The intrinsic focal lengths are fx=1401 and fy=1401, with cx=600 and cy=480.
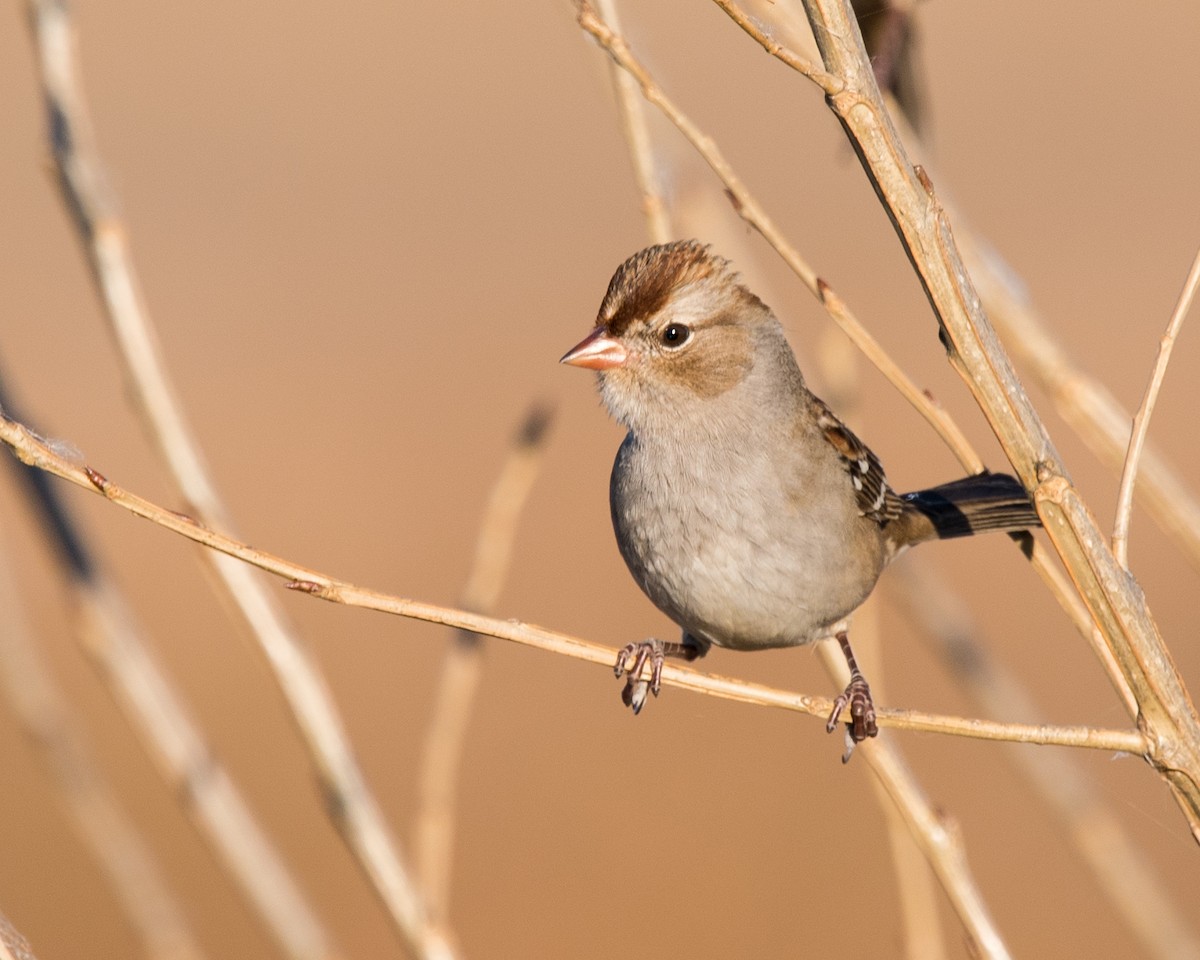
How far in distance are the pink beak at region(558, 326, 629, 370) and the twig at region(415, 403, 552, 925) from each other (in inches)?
15.0

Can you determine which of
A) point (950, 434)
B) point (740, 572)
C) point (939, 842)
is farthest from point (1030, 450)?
point (740, 572)

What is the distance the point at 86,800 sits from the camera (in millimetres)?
3299

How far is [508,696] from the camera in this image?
10344mm

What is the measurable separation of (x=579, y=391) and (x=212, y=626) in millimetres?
4890

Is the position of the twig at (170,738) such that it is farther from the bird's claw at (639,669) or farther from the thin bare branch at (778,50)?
the thin bare branch at (778,50)

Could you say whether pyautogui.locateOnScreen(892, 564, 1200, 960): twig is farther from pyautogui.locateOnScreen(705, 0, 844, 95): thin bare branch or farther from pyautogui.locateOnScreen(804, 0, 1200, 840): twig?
pyautogui.locateOnScreen(705, 0, 844, 95): thin bare branch

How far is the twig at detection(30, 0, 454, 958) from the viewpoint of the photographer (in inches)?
112

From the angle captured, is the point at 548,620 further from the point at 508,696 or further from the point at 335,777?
the point at 335,777

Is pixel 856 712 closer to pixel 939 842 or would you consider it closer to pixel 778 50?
pixel 939 842

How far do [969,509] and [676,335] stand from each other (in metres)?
0.92

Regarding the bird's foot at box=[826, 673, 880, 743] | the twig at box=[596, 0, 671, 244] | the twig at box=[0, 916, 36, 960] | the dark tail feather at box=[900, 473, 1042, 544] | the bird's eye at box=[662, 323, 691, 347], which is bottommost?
the twig at box=[0, 916, 36, 960]

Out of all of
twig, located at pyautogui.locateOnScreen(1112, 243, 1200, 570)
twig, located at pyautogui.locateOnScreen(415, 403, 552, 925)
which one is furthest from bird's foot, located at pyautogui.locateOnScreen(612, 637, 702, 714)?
twig, located at pyautogui.locateOnScreen(1112, 243, 1200, 570)

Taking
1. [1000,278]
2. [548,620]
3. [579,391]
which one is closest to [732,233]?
[1000,278]

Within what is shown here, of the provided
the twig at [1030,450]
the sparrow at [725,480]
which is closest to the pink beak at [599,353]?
the sparrow at [725,480]
